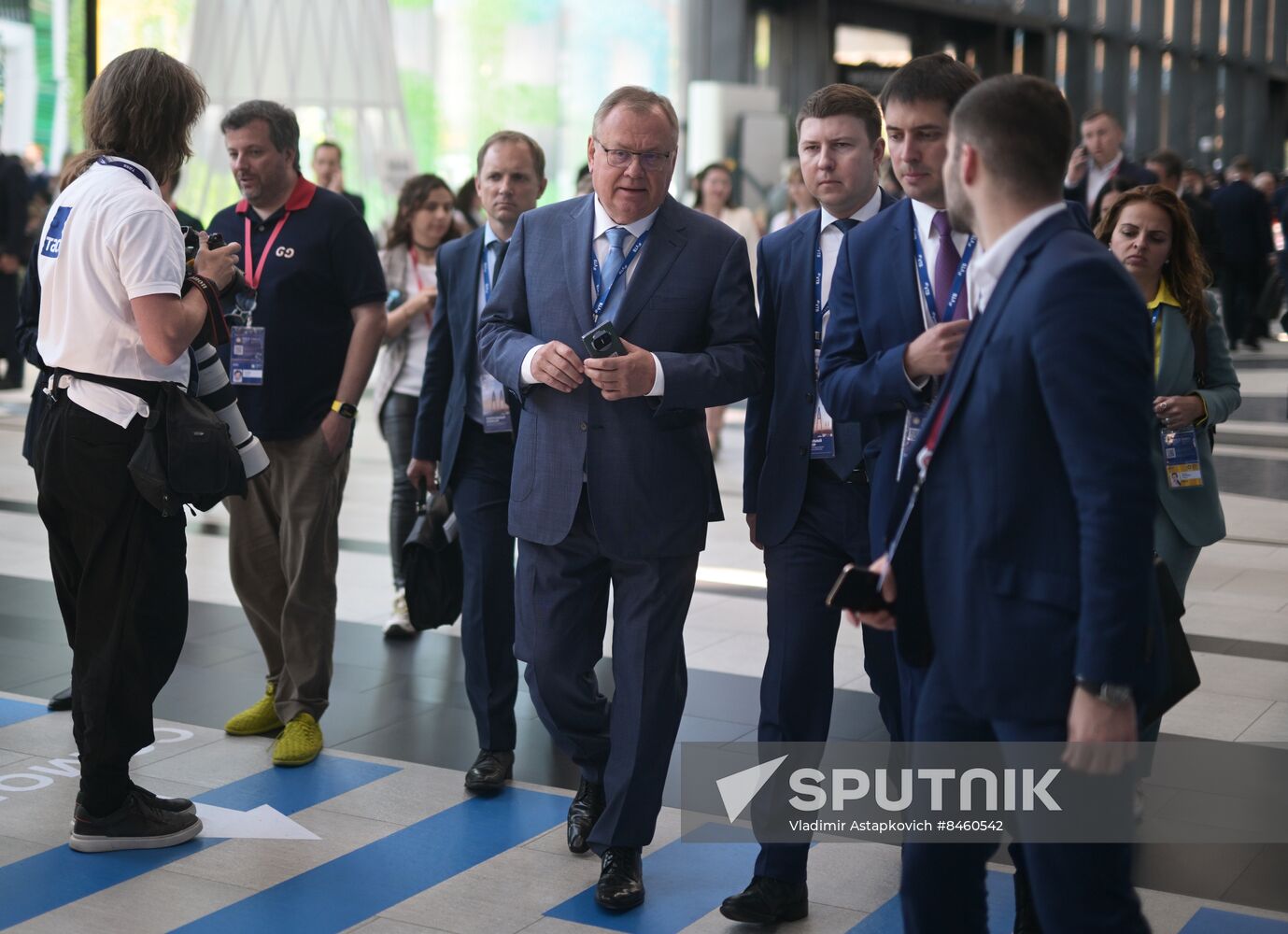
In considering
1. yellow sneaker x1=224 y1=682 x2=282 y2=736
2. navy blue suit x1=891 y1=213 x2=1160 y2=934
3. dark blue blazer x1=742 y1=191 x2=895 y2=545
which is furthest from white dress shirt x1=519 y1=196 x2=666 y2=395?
yellow sneaker x1=224 y1=682 x2=282 y2=736

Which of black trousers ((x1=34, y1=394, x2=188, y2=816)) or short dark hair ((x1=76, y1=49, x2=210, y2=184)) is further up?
short dark hair ((x1=76, y1=49, x2=210, y2=184))

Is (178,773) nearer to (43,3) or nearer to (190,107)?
(190,107)

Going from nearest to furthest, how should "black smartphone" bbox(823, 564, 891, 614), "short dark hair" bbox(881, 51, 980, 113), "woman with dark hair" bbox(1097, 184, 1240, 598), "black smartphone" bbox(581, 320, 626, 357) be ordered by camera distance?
"black smartphone" bbox(823, 564, 891, 614) → "short dark hair" bbox(881, 51, 980, 113) → "black smartphone" bbox(581, 320, 626, 357) → "woman with dark hair" bbox(1097, 184, 1240, 598)

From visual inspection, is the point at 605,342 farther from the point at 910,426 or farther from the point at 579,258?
the point at 910,426

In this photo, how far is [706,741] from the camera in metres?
4.64

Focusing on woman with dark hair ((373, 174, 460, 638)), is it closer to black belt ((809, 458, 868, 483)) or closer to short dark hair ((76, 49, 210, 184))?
short dark hair ((76, 49, 210, 184))

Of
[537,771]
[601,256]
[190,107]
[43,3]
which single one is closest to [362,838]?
[537,771]

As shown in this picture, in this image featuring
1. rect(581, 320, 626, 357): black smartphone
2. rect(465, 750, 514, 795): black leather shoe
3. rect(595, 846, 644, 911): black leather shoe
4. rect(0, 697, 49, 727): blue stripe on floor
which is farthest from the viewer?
rect(0, 697, 49, 727): blue stripe on floor

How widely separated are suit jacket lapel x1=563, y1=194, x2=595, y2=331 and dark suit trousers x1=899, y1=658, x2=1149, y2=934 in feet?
4.60

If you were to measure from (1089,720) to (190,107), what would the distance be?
2599 millimetres

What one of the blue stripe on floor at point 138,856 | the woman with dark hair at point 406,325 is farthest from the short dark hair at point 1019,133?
the woman with dark hair at point 406,325

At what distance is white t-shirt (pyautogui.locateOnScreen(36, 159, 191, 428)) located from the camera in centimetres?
347

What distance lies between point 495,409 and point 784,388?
1.00 metres

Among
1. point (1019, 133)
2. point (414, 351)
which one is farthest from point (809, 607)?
point (414, 351)
